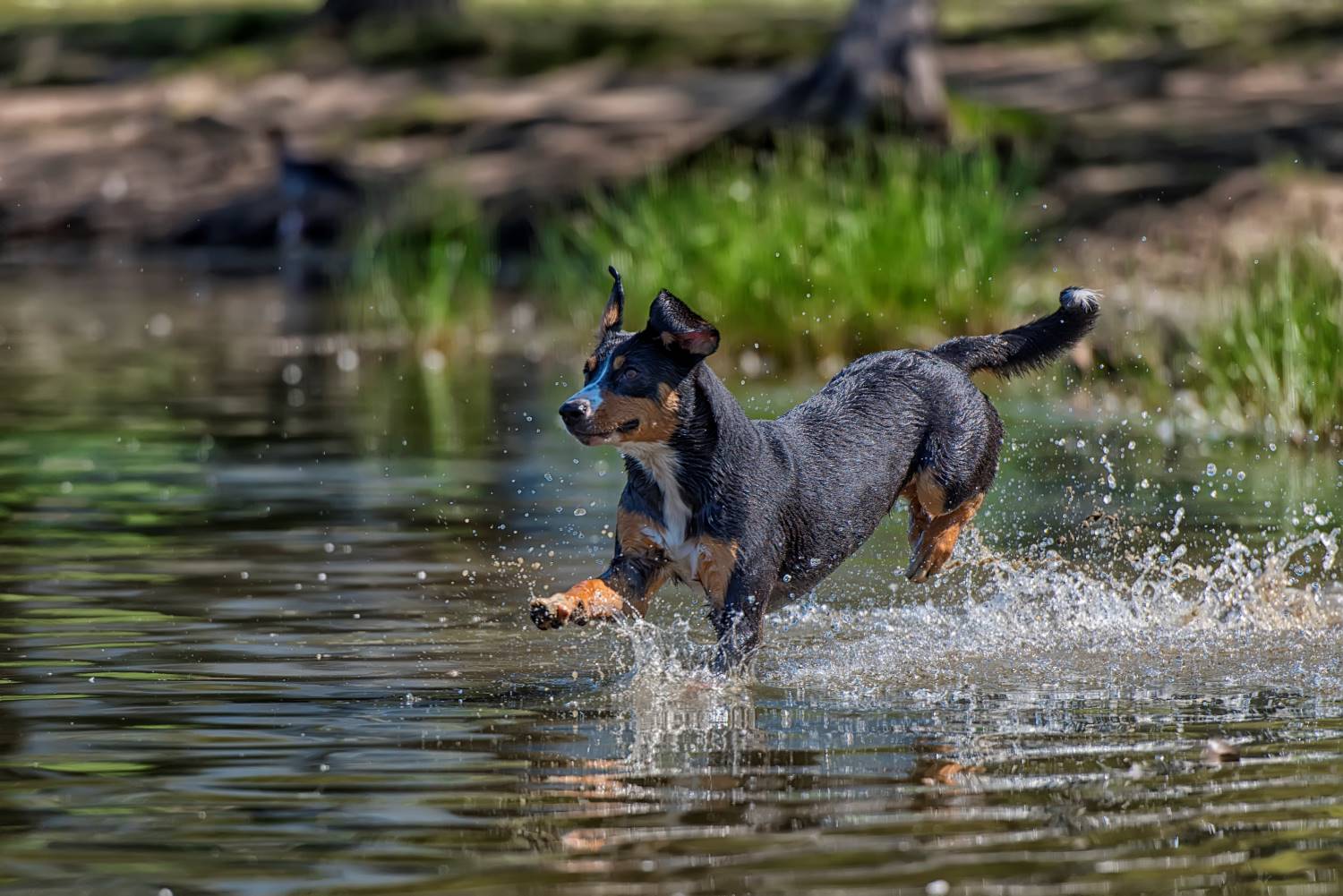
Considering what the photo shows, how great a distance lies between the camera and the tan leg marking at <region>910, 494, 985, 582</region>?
9.59m

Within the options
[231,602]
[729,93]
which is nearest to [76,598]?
[231,602]

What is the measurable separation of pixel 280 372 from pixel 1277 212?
9.21 m

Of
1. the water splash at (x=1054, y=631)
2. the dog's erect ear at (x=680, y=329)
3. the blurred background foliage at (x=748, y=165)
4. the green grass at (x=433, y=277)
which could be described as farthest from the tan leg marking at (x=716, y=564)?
the green grass at (x=433, y=277)

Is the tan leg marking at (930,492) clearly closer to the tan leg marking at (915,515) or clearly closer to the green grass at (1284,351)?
the tan leg marking at (915,515)

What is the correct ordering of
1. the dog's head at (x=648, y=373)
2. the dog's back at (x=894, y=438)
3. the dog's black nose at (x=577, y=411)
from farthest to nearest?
the dog's back at (x=894, y=438)
the dog's head at (x=648, y=373)
the dog's black nose at (x=577, y=411)

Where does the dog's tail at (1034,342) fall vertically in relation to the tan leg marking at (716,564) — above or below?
above

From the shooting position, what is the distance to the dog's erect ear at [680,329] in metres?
7.80

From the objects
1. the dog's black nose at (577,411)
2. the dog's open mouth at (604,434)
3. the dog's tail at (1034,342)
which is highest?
the dog's tail at (1034,342)

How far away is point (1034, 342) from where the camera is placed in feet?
32.8

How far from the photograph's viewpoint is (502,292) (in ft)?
82.8

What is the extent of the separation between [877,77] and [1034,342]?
17.3 meters

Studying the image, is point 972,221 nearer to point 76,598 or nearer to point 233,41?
point 76,598

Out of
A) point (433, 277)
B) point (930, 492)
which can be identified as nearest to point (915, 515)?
point (930, 492)

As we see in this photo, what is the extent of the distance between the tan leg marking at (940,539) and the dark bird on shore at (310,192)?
20.2 meters
